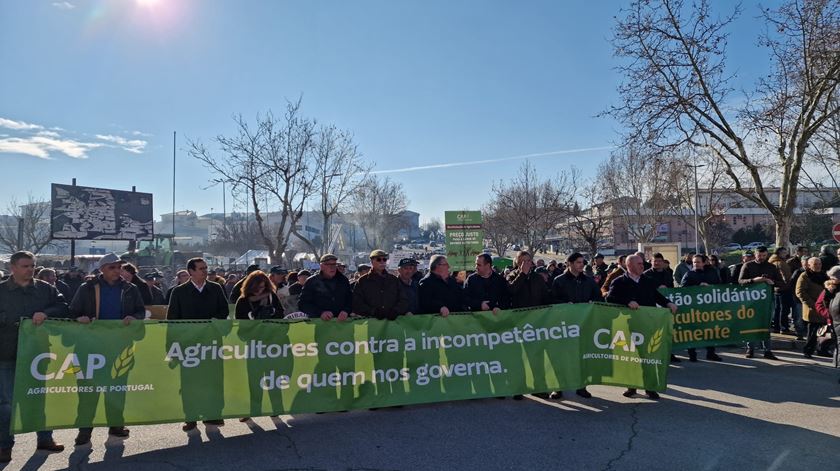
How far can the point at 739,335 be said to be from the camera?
940 cm

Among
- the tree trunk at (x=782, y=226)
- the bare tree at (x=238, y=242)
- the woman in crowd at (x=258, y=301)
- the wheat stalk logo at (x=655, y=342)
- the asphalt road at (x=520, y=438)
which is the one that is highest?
the bare tree at (x=238, y=242)

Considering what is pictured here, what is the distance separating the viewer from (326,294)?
23.1ft

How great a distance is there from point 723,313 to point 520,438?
219 inches

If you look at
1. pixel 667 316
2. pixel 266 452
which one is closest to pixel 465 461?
pixel 266 452

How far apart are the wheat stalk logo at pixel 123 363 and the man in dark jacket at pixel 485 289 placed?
395 cm

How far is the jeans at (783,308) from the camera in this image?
37.6 ft

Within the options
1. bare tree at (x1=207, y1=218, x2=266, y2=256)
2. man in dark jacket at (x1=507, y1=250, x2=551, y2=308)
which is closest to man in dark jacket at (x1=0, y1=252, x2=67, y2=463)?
man in dark jacket at (x1=507, y1=250, x2=551, y2=308)

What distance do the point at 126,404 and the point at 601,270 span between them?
1024 centimetres

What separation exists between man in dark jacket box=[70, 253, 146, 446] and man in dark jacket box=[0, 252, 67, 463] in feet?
0.81

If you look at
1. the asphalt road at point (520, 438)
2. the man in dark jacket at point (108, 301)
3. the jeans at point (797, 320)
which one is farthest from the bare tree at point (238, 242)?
the asphalt road at point (520, 438)

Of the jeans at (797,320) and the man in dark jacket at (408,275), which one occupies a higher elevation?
the man in dark jacket at (408,275)

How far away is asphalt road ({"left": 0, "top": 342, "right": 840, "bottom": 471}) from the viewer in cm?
501

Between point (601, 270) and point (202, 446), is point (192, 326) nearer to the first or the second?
point (202, 446)

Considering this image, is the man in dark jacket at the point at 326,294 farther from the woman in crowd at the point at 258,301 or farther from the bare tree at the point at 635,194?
the bare tree at the point at 635,194
